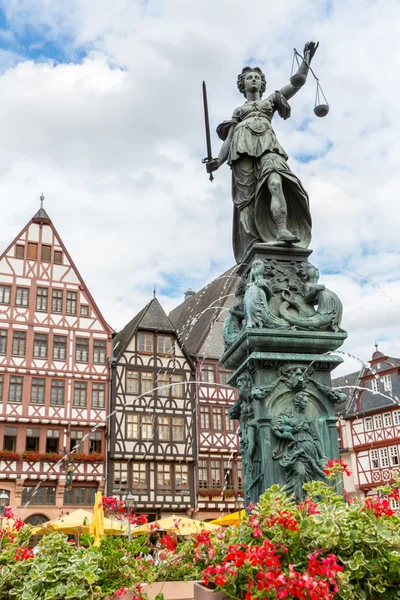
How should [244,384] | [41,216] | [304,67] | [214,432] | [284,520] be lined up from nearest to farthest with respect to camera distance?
[284,520]
[244,384]
[304,67]
[41,216]
[214,432]

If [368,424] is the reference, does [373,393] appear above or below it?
above

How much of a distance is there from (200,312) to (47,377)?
11.5 metres

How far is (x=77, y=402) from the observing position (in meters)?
29.0

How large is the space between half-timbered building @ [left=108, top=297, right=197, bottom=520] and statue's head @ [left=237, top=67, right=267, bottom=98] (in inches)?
869

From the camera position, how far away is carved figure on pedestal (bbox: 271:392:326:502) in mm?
5078

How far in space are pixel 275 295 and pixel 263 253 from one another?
46cm

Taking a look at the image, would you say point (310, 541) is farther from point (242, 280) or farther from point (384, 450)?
point (384, 450)

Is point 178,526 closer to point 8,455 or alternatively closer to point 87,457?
point 8,455

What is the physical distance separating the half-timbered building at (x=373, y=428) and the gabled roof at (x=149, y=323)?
34.4 ft

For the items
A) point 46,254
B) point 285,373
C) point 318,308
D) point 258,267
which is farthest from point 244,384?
point 46,254

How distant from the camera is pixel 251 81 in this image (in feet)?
22.5

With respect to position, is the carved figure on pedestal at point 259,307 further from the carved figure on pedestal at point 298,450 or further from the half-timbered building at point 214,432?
the half-timbered building at point 214,432

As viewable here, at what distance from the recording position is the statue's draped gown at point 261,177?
252 inches

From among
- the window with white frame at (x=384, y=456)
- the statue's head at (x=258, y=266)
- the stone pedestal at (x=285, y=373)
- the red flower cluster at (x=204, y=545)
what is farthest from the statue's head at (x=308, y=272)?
the window with white frame at (x=384, y=456)
